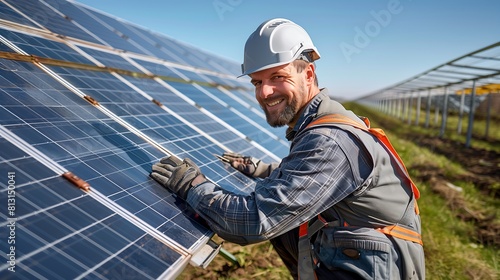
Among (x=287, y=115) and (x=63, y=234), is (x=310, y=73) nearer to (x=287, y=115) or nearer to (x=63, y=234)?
(x=287, y=115)

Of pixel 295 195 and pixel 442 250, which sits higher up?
pixel 295 195

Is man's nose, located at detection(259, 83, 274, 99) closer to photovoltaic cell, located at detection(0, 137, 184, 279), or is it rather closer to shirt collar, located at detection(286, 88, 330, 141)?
shirt collar, located at detection(286, 88, 330, 141)

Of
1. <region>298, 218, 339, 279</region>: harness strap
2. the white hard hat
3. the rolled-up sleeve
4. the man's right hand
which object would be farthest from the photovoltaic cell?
the man's right hand

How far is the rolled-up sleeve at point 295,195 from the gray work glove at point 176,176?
0.22 meters

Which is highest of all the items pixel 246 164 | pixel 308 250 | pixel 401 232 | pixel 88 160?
Result: pixel 88 160

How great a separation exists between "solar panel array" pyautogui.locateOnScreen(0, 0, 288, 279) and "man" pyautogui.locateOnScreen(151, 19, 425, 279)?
11.8 inches

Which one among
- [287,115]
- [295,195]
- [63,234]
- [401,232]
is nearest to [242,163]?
[287,115]

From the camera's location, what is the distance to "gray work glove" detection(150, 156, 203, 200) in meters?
2.76

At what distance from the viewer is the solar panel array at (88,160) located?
1.80 meters

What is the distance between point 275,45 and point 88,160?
178cm

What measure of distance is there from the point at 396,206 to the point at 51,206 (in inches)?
96.4

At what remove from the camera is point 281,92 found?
123 inches

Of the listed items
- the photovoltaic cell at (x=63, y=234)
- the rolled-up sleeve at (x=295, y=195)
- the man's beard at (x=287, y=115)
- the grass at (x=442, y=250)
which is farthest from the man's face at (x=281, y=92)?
the grass at (x=442, y=250)

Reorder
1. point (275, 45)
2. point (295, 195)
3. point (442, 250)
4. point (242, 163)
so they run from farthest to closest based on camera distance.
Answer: point (442, 250) < point (242, 163) < point (275, 45) < point (295, 195)
